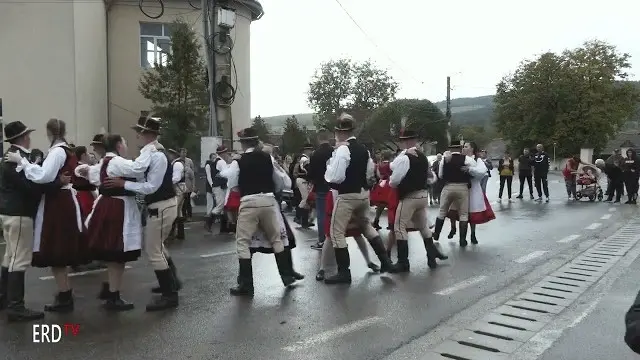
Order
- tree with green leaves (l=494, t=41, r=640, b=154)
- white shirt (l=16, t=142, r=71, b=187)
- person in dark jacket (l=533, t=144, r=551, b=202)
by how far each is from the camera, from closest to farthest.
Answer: white shirt (l=16, t=142, r=71, b=187) < person in dark jacket (l=533, t=144, r=551, b=202) < tree with green leaves (l=494, t=41, r=640, b=154)

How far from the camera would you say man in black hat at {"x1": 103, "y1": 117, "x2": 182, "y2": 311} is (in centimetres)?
638

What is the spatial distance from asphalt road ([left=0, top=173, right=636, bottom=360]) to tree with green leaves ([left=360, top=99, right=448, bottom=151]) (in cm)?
4618

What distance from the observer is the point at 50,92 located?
18219mm

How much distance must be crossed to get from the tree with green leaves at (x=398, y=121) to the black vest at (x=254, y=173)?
159 ft

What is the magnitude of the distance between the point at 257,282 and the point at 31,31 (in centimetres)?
1329

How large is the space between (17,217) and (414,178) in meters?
5.04

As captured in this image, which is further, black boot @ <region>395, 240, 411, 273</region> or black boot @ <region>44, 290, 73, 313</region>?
black boot @ <region>395, 240, 411, 273</region>

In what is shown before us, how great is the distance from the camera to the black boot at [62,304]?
6.45 meters

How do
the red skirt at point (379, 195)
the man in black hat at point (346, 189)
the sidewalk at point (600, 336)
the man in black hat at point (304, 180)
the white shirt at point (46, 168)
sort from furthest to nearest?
the man in black hat at point (304, 180), the red skirt at point (379, 195), the man in black hat at point (346, 189), the white shirt at point (46, 168), the sidewalk at point (600, 336)

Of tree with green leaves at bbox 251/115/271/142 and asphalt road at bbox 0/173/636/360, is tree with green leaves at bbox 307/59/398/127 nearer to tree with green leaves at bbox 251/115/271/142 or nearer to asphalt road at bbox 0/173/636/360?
tree with green leaves at bbox 251/115/271/142

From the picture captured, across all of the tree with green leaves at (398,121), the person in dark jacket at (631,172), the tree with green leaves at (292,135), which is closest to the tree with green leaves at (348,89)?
the tree with green leaves at (398,121)

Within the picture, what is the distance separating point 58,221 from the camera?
249 inches

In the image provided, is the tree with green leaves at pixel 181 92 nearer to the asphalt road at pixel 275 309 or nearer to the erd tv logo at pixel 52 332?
the asphalt road at pixel 275 309

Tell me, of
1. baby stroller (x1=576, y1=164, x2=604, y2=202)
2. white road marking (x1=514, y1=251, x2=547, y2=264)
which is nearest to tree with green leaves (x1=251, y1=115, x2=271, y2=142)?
white road marking (x1=514, y1=251, x2=547, y2=264)
